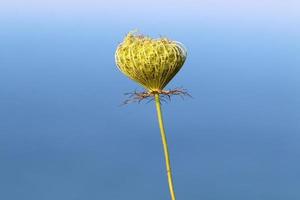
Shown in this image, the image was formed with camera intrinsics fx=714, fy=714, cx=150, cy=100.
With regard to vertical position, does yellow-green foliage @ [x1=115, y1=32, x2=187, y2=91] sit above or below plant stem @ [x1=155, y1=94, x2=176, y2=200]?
above

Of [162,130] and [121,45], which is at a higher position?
[121,45]

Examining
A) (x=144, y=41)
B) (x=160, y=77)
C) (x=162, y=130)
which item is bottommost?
(x=162, y=130)

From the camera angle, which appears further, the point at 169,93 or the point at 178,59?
the point at 169,93

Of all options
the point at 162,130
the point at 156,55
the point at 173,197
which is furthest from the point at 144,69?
the point at 173,197

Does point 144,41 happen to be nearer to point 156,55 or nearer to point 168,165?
point 156,55

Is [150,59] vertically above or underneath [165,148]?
above

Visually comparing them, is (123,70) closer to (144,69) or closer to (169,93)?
(144,69)

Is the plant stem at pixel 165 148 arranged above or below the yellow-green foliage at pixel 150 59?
below
